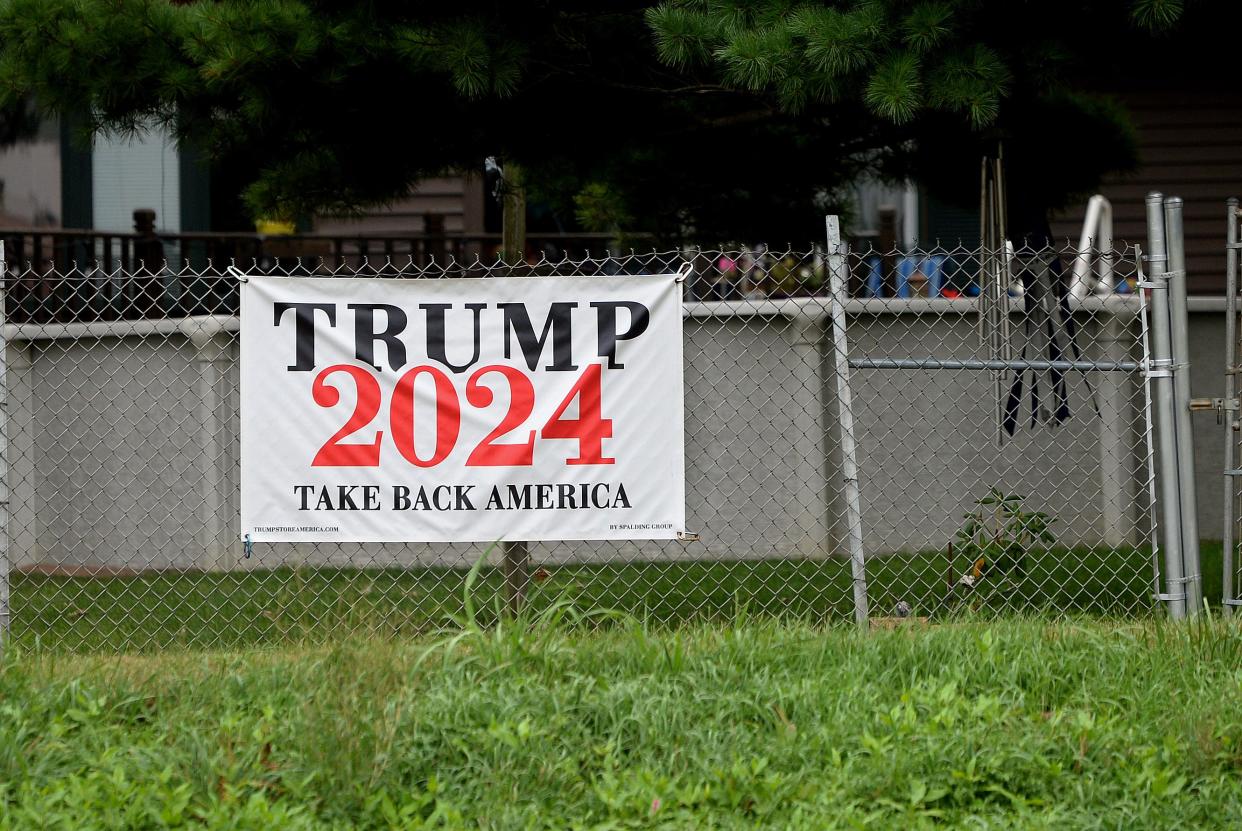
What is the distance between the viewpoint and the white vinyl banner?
4.74 meters

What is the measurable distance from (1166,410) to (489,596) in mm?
3454

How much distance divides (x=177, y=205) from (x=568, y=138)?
6922 mm

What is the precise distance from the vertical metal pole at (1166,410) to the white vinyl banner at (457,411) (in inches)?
67.2

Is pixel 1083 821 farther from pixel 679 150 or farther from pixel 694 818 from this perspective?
pixel 679 150

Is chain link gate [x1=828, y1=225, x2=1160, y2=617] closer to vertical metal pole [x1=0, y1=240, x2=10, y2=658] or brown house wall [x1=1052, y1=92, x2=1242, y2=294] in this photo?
vertical metal pole [x1=0, y1=240, x2=10, y2=658]

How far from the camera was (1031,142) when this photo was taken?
6.77 meters

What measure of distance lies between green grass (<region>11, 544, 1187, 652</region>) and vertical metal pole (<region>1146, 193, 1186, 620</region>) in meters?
0.57

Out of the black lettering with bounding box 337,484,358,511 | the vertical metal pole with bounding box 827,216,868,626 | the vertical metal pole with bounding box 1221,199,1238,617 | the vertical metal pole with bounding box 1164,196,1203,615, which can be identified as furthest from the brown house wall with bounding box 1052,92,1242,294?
the black lettering with bounding box 337,484,358,511

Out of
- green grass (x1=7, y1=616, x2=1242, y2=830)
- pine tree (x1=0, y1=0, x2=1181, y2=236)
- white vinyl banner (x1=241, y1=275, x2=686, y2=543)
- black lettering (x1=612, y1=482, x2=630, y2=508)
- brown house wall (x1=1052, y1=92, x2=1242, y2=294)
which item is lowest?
green grass (x1=7, y1=616, x2=1242, y2=830)

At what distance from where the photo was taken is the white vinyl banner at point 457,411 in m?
4.74

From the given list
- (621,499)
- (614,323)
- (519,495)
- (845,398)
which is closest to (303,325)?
(519,495)

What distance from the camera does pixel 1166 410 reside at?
4668mm

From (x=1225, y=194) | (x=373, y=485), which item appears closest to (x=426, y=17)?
(x=373, y=485)

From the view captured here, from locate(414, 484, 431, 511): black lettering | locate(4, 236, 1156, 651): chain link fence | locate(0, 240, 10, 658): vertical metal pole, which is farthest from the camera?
locate(4, 236, 1156, 651): chain link fence
